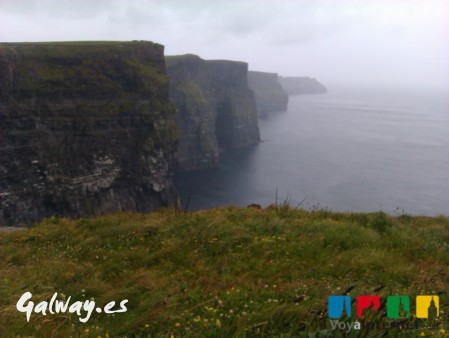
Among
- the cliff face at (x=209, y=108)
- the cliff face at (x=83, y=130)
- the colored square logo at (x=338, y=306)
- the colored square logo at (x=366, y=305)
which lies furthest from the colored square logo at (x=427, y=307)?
the cliff face at (x=209, y=108)

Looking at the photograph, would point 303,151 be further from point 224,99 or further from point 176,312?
point 176,312

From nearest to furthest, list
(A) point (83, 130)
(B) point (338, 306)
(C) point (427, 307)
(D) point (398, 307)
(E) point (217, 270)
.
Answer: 1. (B) point (338, 306)
2. (D) point (398, 307)
3. (C) point (427, 307)
4. (E) point (217, 270)
5. (A) point (83, 130)

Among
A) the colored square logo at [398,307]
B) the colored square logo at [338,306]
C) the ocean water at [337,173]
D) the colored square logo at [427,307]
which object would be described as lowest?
the ocean water at [337,173]

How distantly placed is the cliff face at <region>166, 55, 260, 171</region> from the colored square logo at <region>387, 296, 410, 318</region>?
384ft

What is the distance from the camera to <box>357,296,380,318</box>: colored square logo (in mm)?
4375

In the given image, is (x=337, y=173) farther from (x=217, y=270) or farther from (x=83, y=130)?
(x=217, y=270)

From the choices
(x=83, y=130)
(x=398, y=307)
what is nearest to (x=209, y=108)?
(x=83, y=130)

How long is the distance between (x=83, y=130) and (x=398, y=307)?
65.3 m

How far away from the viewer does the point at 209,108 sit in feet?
470

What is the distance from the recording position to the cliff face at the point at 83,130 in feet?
183

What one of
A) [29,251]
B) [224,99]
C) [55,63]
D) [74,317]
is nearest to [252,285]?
[74,317]

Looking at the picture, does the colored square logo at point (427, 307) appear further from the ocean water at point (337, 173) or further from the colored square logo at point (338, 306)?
the ocean water at point (337, 173)

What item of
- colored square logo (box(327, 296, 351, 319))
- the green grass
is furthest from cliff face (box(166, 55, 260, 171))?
colored square logo (box(327, 296, 351, 319))

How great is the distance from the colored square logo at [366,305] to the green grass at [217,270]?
0.36 metres
